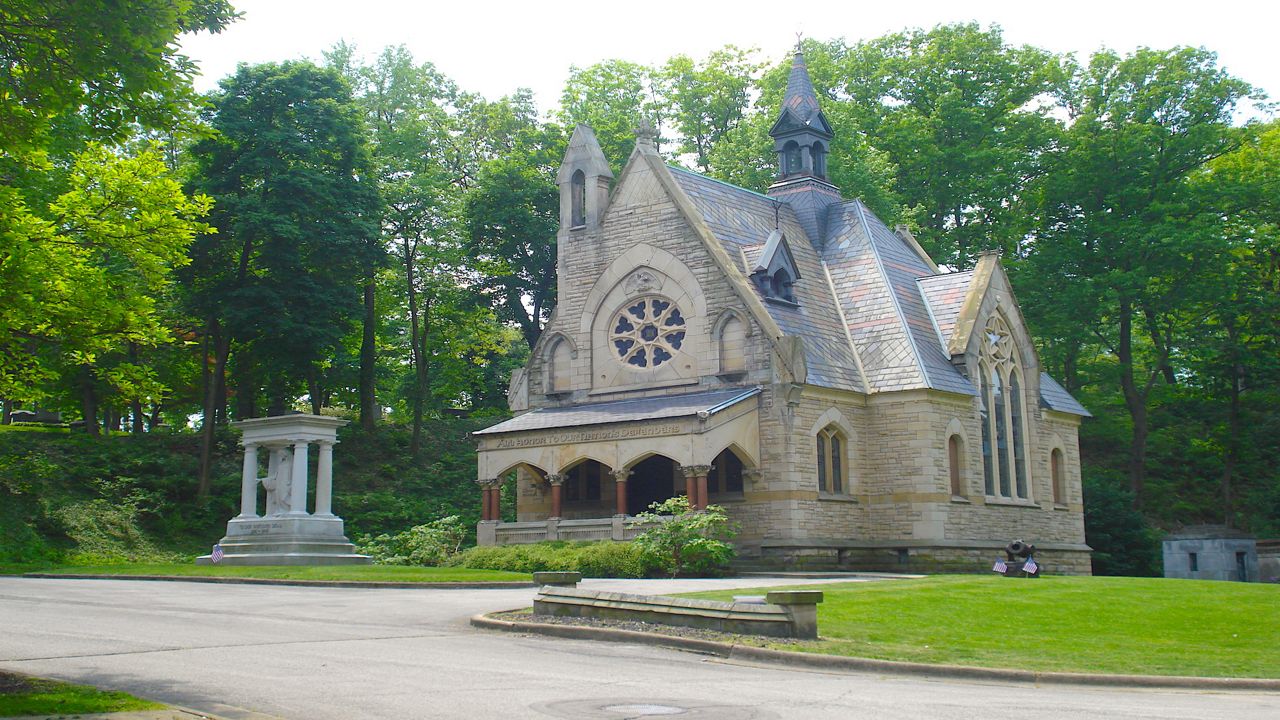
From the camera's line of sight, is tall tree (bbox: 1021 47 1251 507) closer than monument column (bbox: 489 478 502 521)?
No

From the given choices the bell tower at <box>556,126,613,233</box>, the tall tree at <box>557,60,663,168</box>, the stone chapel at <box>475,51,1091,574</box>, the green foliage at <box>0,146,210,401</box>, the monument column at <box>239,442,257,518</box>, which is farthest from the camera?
the tall tree at <box>557,60,663,168</box>

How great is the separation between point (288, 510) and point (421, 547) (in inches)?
148

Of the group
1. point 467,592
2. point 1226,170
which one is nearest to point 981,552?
point 467,592

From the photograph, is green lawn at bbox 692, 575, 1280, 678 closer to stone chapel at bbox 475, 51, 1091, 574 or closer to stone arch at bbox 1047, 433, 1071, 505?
stone chapel at bbox 475, 51, 1091, 574

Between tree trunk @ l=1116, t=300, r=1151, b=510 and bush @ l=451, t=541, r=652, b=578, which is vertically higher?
tree trunk @ l=1116, t=300, r=1151, b=510

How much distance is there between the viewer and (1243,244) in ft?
167

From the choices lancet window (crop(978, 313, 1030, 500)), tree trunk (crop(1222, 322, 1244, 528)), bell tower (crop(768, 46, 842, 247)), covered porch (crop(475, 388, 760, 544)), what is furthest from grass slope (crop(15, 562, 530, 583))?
tree trunk (crop(1222, 322, 1244, 528))

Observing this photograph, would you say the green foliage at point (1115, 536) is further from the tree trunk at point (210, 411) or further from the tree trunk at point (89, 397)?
the tree trunk at point (89, 397)

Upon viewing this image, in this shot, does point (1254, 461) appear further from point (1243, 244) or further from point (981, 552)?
point (981, 552)

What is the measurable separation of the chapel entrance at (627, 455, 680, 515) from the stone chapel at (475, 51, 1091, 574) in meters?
0.05

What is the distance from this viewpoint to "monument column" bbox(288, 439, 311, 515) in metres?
33.8

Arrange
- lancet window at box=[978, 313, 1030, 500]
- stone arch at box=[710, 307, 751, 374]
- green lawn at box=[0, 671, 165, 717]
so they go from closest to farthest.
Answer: green lawn at box=[0, 671, 165, 717]
stone arch at box=[710, 307, 751, 374]
lancet window at box=[978, 313, 1030, 500]

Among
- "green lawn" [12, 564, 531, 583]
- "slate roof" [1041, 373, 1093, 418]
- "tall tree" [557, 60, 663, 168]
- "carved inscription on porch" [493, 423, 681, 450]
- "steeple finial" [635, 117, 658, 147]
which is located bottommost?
"green lawn" [12, 564, 531, 583]

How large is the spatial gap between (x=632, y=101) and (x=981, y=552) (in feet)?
111
